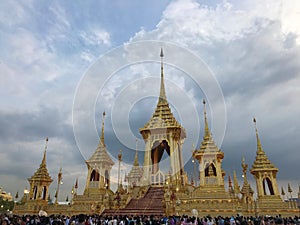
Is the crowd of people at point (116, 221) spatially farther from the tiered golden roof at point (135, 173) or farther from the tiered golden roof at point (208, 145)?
the tiered golden roof at point (135, 173)

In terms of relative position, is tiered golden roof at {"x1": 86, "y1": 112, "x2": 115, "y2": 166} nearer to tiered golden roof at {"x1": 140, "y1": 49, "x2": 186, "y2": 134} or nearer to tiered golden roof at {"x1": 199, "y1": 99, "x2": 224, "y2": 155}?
tiered golden roof at {"x1": 140, "y1": 49, "x2": 186, "y2": 134}

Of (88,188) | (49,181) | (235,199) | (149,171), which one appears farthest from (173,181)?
(49,181)

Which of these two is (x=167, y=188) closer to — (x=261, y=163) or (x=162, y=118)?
(x=261, y=163)

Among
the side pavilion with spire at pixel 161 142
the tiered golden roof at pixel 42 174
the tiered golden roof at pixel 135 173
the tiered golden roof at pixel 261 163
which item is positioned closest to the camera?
the tiered golden roof at pixel 261 163

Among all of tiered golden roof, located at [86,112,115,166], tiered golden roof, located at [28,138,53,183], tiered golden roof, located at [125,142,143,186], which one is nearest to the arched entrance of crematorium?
tiered golden roof, located at [86,112,115,166]

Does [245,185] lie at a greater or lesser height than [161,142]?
lesser

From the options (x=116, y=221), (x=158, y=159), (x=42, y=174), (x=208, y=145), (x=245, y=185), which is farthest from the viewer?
(x=158, y=159)

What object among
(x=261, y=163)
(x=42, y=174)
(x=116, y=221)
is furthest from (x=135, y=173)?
(x=116, y=221)

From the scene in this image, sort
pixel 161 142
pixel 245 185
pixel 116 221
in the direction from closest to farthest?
1. pixel 116 221
2. pixel 245 185
3. pixel 161 142

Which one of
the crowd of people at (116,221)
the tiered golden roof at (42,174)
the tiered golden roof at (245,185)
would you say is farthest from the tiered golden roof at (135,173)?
the crowd of people at (116,221)

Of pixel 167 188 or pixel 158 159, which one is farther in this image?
pixel 158 159

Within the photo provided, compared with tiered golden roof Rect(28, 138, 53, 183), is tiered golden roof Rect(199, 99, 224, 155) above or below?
above

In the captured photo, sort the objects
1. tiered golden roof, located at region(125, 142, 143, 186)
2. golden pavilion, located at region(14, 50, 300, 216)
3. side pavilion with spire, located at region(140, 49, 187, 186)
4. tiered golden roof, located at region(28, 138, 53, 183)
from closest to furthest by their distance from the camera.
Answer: golden pavilion, located at region(14, 50, 300, 216), tiered golden roof, located at region(28, 138, 53, 183), side pavilion with spire, located at region(140, 49, 187, 186), tiered golden roof, located at region(125, 142, 143, 186)

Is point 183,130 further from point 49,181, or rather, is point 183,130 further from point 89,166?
point 49,181
